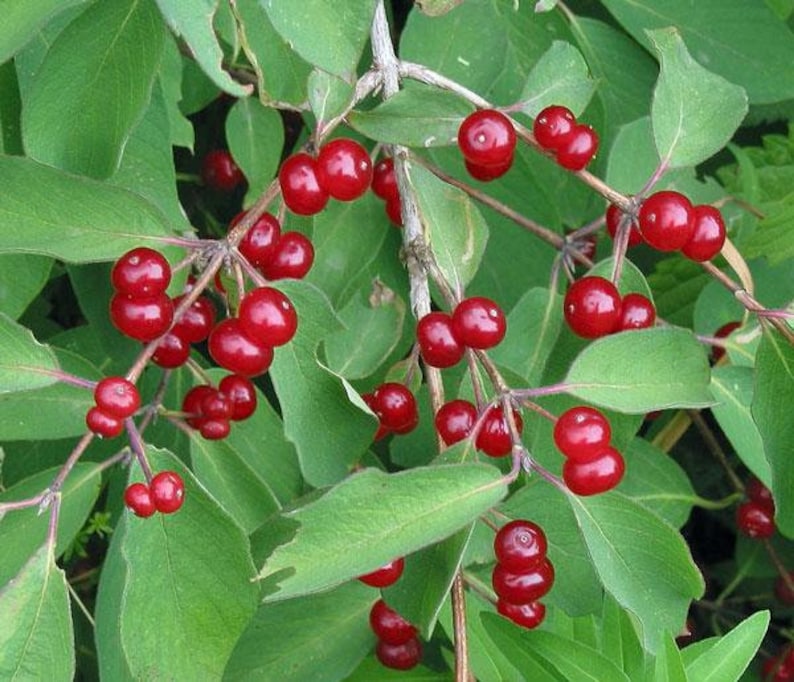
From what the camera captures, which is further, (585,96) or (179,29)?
(585,96)

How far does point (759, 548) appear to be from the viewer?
1708 millimetres

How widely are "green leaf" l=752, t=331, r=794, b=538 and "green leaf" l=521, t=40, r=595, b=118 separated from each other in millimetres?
283

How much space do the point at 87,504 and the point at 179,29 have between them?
0.58 m

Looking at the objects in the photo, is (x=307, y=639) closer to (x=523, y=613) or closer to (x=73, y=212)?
(x=523, y=613)

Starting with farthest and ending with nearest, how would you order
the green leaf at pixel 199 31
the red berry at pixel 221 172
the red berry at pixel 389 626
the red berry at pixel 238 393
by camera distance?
the red berry at pixel 221 172 → the red berry at pixel 389 626 → the red berry at pixel 238 393 → the green leaf at pixel 199 31

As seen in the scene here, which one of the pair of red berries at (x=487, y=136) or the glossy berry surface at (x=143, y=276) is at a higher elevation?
the pair of red berries at (x=487, y=136)

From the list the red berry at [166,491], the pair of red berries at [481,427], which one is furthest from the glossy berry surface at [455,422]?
the red berry at [166,491]

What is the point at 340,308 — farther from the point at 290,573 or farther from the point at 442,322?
the point at 290,573

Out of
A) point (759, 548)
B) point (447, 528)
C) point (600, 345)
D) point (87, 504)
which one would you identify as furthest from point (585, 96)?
point (759, 548)

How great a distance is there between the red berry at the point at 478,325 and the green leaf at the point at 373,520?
0.11 meters

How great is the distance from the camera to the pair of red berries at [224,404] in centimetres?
106

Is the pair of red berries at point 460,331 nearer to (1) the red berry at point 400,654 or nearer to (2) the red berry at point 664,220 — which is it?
(2) the red berry at point 664,220

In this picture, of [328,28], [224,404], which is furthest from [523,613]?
[328,28]

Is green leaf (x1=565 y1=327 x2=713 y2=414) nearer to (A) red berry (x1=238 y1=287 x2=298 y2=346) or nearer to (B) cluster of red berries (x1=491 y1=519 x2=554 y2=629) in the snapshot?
(B) cluster of red berries (x1=491 y1=519 x2=554 y2=629)
